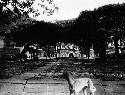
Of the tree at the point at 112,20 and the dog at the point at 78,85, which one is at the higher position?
the tree at the point at 112,20

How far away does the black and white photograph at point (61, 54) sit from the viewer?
12.6 m

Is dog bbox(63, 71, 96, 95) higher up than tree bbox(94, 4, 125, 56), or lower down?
lower down

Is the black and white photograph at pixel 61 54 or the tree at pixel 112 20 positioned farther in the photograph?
the tree at pixel 112 20

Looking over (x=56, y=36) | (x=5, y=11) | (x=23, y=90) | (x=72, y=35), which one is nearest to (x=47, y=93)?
(x=23, y=90)

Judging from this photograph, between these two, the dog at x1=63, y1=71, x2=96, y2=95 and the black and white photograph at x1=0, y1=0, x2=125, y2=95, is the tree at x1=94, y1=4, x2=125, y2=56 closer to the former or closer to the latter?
the black and white photograph at x1=0, y1=0, x2=125, y2=95

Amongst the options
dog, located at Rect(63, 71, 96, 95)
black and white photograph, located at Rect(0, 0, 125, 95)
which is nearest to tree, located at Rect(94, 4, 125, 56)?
black and white photograph, located at Rect(0, 0, 125, 95)

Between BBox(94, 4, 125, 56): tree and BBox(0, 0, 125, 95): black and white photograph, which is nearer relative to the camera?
BBox(0, 0, 125, 95): black and white photograph

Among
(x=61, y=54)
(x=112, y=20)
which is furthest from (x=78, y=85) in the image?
(x=61, y=54)

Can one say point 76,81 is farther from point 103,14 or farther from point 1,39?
point 1,39

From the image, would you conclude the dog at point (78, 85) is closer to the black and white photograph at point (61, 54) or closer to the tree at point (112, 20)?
the black and white photograph at point (61, 54)

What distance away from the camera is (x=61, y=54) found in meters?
85.3

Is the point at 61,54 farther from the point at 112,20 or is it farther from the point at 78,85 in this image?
the point at 78,85

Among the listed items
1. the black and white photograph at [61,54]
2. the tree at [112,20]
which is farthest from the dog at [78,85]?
the tree at [112,20]

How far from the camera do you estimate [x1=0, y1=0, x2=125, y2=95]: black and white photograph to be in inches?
496
